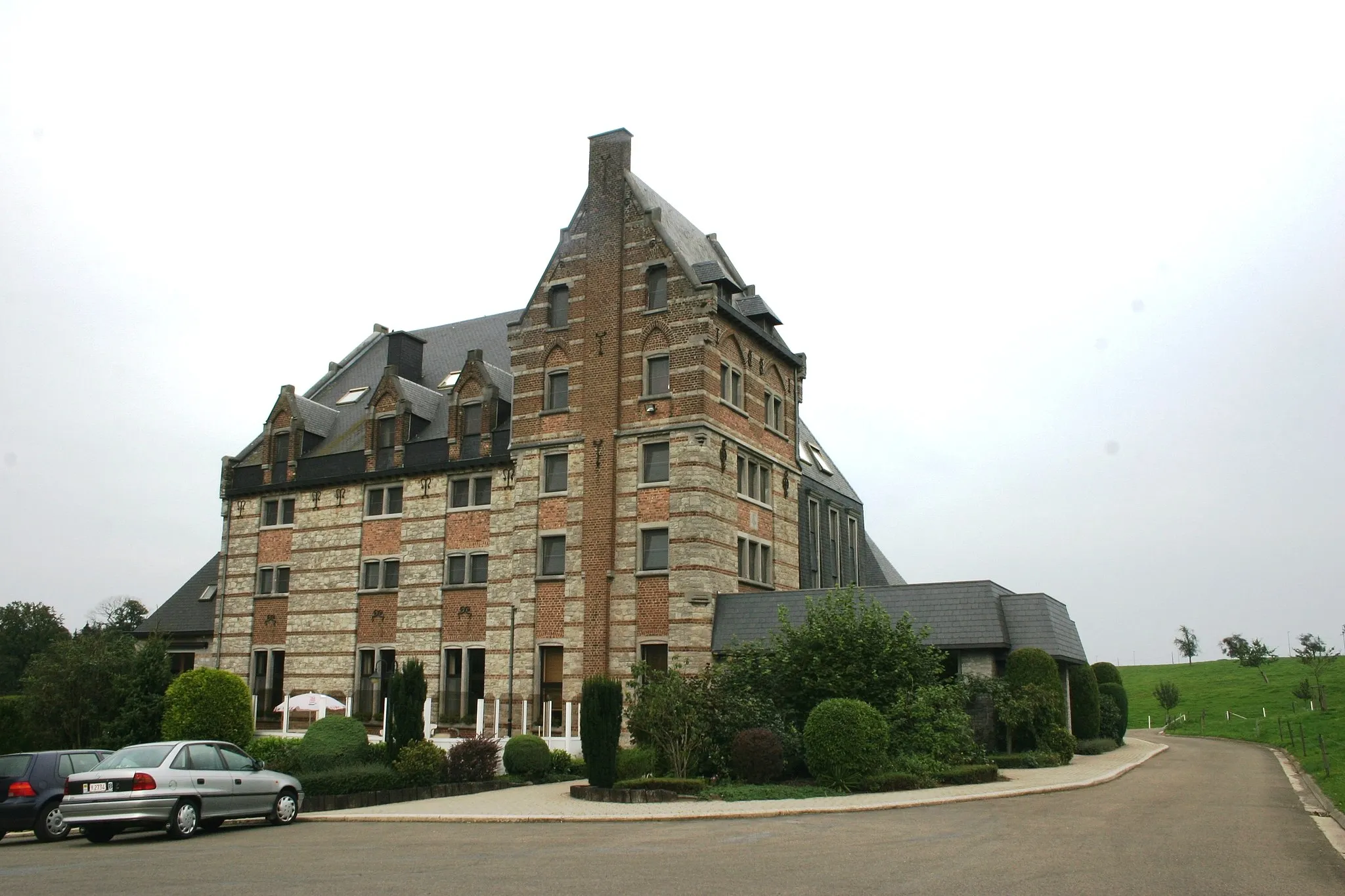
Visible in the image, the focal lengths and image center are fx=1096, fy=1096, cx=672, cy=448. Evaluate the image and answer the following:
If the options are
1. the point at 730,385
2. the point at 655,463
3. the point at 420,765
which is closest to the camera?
the point at 420,765

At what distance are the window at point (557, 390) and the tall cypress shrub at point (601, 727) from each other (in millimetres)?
12945

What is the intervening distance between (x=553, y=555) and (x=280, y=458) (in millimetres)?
14470

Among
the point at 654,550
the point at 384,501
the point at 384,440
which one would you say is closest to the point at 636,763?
the point at 654,550

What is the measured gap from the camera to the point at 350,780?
21922 millimetres

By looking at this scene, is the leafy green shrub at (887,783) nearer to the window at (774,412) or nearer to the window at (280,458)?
the window at (774,412)

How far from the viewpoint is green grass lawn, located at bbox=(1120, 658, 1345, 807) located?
125 feet

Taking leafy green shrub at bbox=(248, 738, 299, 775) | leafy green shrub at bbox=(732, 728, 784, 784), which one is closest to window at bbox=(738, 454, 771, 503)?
leafy green shrub at bbox=(732, 728, 784, 784)

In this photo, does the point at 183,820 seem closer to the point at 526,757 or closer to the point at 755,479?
the point at 526,757

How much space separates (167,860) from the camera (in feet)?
45.7

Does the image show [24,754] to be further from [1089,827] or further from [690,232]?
[690,232]

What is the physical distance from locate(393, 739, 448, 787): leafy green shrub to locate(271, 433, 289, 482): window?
2080cm

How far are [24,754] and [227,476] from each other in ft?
84.0

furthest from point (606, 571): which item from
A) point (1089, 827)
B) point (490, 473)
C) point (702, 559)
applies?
point (1089, 827)

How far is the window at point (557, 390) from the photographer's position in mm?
34781
